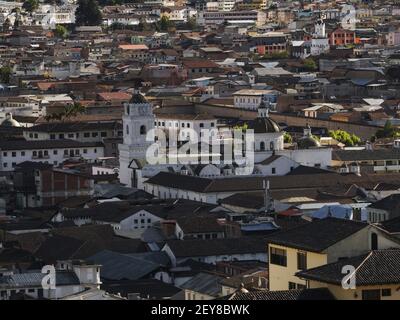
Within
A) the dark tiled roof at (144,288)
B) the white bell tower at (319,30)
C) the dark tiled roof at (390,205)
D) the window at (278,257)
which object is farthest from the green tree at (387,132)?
the white bell tower at (319,30)

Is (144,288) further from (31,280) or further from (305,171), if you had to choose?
(305,171)

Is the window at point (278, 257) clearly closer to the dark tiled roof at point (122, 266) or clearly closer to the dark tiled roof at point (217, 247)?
the dark tiled roof at point (122, 266)

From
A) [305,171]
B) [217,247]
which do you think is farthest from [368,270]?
[305,171]

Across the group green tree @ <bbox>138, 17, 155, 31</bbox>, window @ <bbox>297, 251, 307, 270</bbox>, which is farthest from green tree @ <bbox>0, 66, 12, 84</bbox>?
window @ <bbox>297, 251, 307, 270</bbox>

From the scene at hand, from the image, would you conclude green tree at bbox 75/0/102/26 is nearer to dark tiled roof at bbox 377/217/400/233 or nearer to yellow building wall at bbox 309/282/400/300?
dark tiled roof at bbox 377/217/400/233
